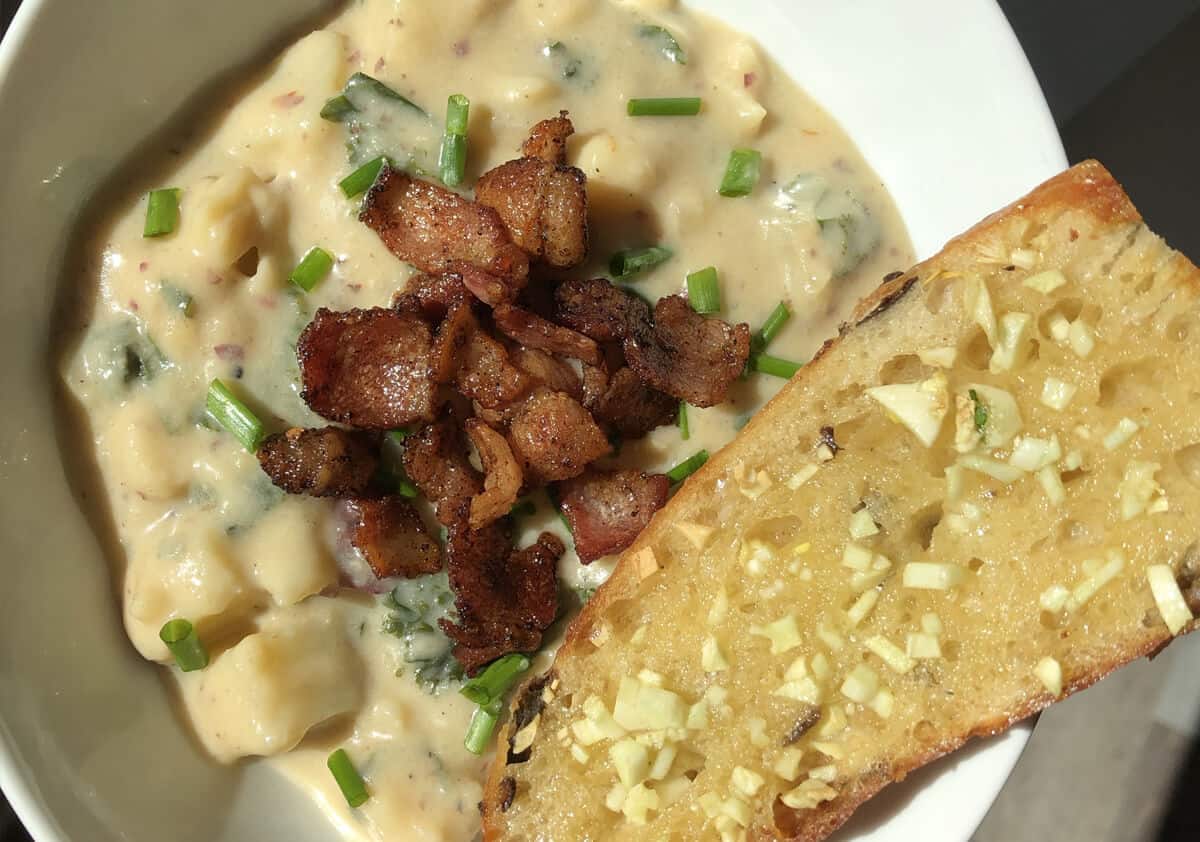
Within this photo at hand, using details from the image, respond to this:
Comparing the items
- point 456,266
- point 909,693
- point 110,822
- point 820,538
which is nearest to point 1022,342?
point 820,538

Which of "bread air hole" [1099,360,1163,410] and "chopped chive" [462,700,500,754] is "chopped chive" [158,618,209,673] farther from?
"bread air hole" [1099,360,1163,410]

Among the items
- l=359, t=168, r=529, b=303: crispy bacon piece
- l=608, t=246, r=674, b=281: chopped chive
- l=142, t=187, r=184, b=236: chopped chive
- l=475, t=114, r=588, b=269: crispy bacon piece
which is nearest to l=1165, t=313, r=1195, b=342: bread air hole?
l=608, t=246, r=674, b=281: chopped chive

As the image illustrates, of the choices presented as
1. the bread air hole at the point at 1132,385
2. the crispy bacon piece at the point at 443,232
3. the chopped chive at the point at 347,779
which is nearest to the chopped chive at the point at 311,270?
the crispy bacon piece at the point at 443,232

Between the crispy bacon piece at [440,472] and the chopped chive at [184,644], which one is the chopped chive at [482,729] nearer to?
the crispy bacon piece at [440,472]

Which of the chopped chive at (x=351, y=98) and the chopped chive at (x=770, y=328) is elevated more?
the chopped chive at (x=351, y=98)

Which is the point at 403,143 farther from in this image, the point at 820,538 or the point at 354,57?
the point at 820,538

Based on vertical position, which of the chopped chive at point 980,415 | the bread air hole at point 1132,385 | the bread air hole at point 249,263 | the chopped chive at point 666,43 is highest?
the chopped chive at point 666,43
